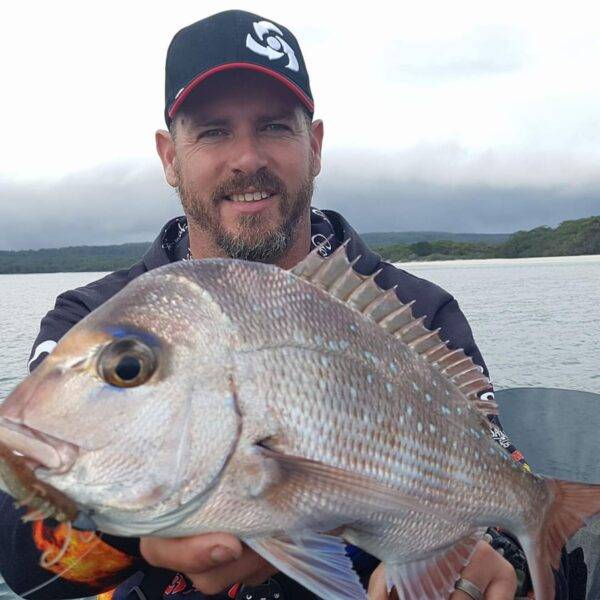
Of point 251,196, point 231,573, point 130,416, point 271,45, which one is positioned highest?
point 271,45

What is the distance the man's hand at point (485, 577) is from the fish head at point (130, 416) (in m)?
1.04

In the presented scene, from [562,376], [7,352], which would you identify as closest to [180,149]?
[562,376]

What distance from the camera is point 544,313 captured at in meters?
26.6

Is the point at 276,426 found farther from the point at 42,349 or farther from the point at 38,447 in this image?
the point at 42,349

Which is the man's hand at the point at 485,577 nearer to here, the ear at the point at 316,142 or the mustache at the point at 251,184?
the mustache at the point at 251,184

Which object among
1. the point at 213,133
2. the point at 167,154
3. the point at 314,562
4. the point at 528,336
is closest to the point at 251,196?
the point at 213,133

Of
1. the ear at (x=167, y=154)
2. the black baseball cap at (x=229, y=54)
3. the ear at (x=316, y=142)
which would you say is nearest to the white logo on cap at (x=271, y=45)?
the black baseball cap at (x=229, y=54)

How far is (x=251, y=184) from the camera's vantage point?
3434 mm

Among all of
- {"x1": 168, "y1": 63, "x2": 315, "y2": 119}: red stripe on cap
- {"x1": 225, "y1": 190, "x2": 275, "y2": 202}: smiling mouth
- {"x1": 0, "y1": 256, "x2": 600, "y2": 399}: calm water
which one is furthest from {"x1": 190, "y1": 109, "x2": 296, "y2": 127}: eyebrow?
{"x1": 0, "y1": 256, "x2": 600, "y2": 399}: calm water

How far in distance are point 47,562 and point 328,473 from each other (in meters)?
1.13

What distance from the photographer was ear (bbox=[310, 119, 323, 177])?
3861 mm

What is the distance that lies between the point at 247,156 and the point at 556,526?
2.28 metres

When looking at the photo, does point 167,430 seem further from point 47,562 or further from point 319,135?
point 319,135

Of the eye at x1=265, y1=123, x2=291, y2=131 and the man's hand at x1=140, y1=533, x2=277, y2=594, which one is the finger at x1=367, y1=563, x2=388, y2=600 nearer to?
the man's hand at x1=140, y1=533, x2=277, y2=594
